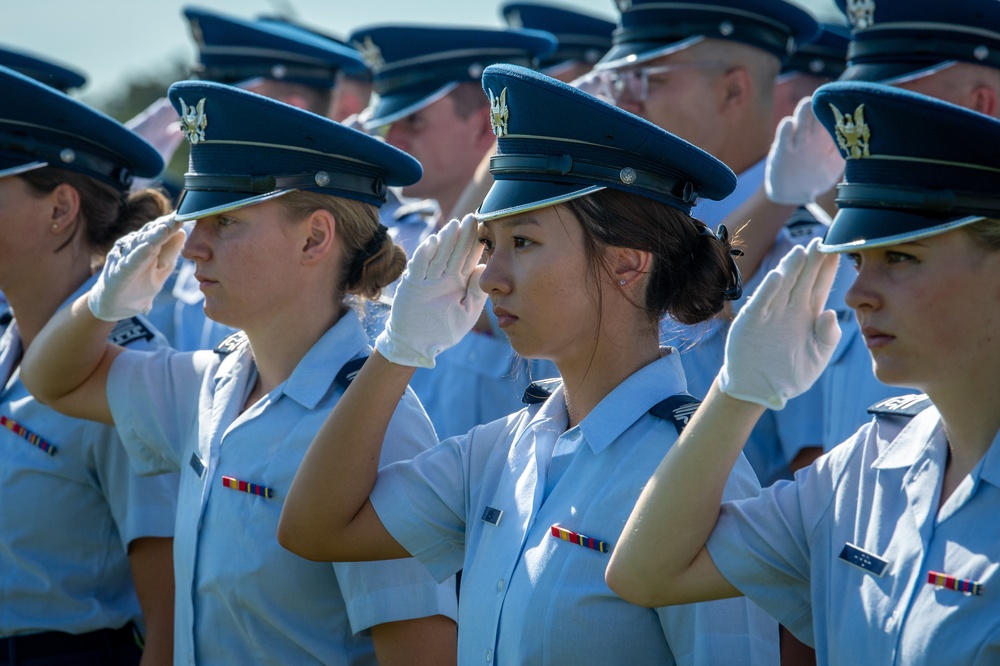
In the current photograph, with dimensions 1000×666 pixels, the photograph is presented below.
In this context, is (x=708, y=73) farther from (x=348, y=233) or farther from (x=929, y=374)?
(x=929, y=374)

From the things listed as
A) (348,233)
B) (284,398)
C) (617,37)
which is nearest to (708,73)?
(617,37)

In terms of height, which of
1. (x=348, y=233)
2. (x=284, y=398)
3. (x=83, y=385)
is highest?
(x=348, y=233)

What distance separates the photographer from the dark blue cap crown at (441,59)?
620cm

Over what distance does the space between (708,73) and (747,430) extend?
305 cm

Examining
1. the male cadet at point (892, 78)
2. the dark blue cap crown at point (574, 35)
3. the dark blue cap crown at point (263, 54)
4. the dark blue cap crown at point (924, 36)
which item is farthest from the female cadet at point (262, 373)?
the dark blue cap crown at point (574, 35)

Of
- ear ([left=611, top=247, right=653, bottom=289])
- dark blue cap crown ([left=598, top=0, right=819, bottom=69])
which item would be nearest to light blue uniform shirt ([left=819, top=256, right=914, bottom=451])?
dark blue cap crown ([left=598, top=0, right=819, bottom=69])

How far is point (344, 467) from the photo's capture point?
3.08m

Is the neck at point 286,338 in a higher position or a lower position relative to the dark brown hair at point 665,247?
lower

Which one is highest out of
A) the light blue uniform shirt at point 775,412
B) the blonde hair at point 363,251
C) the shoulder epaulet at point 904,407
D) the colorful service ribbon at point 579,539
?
the shoulder epaulet at point 904,407

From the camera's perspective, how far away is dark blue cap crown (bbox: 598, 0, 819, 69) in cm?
521

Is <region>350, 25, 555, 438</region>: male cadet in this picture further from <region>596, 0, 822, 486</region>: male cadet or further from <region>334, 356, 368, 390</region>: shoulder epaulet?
<region>334, 356, 368, 390</region>: shoulder epaulet

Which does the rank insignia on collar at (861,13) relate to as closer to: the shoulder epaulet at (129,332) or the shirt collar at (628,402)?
the shirt collar at (628,402)

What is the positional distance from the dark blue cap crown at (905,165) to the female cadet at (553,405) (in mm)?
489

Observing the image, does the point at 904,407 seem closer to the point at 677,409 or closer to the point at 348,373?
the point at 677,409
